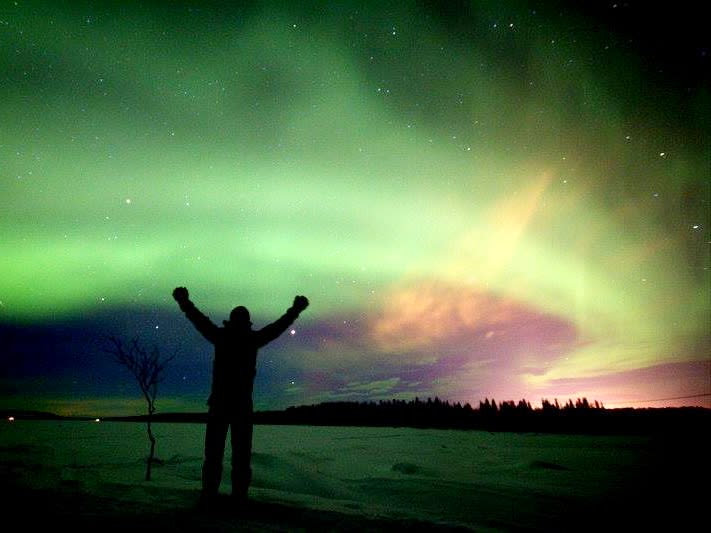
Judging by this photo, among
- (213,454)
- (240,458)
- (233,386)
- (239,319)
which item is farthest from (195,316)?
(240,458)

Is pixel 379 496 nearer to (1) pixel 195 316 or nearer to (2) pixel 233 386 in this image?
(2) pixel 233 386

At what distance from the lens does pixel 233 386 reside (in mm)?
5156

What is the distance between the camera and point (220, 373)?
17.1 ft

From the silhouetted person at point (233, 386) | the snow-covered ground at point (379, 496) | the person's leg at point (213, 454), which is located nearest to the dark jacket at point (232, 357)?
the silhouetted person at point (233, 386)

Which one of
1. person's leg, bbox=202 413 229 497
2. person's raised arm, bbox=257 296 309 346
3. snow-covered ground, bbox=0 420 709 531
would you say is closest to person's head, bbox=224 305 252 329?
person's raised arm, bbox=257 296 309 346

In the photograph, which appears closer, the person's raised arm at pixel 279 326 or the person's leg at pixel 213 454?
the person's leg at pixel 213 454

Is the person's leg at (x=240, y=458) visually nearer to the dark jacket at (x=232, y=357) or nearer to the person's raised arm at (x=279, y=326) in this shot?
the dark jacket at (x=232, y=357)

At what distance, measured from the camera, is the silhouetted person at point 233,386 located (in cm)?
501

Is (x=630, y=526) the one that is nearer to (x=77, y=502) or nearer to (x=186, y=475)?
(x=77, y=502)

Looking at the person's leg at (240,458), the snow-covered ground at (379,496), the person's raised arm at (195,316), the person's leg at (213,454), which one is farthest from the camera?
the person's raised arm at (195,316)

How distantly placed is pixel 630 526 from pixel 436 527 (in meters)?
3.23

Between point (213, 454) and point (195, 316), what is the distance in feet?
5.96

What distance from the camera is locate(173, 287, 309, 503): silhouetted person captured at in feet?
16.4

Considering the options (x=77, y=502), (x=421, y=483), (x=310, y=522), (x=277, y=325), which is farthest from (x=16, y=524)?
(x=421, y=483)
